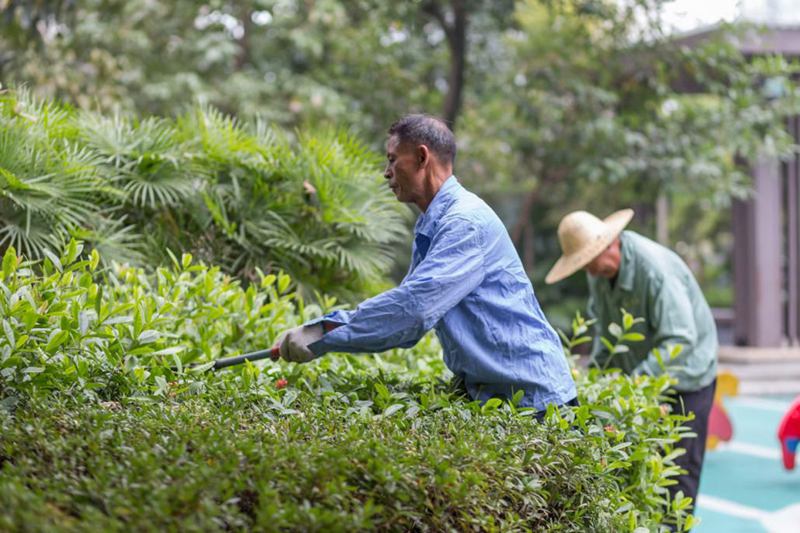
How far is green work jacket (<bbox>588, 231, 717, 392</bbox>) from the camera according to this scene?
4.68 m

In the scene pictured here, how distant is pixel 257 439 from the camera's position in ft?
8.41

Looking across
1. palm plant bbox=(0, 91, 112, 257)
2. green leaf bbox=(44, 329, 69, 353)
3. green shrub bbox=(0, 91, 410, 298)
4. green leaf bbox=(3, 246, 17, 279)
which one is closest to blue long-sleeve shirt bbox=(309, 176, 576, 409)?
green leaf bbox=(44, 329, 69, 353)

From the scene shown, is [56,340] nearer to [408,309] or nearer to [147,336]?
[147,336]

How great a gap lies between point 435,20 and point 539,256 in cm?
655

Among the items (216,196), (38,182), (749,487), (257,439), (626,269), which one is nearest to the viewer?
(257,439)

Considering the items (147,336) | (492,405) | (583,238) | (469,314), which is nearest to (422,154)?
(469,314)

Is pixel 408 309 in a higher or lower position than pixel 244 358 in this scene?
higher

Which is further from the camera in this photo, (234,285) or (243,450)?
(234,285)

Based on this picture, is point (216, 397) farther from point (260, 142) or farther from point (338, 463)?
point (260, 142)

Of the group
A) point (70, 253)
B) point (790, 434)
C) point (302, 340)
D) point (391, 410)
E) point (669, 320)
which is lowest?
point (790, 434)

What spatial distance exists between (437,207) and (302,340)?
69cm

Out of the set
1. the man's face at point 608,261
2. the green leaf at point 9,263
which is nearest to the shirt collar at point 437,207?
the green leaf at point 9,263

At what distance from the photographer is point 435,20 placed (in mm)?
11359

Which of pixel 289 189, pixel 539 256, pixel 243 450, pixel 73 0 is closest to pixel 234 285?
pixel 289 189
